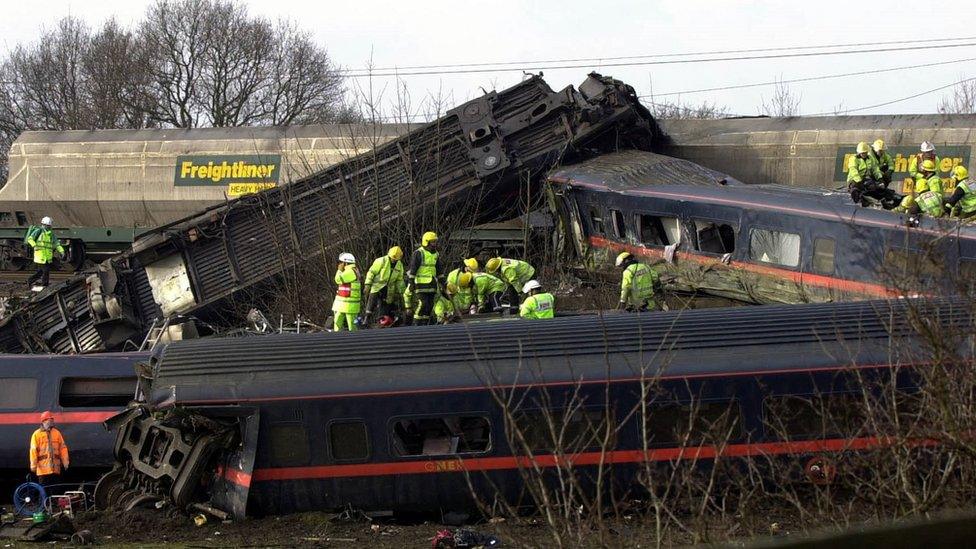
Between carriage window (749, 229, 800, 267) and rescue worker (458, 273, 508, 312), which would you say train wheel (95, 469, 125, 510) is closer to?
rescue worker (458, 273, 508, 312)

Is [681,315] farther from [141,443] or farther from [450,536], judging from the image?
[141,443]

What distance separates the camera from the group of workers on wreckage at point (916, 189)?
1578 centimetres

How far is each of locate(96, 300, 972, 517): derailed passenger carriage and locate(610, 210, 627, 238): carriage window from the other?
697 centimetres

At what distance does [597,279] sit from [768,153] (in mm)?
6533

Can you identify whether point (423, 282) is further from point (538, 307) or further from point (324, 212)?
point (324, 212)

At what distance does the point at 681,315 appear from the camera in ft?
39.4

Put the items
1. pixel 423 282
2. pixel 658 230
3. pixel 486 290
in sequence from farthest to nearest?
1. pixel 658 230
2. pixel 486 290
3. pixel 423 282

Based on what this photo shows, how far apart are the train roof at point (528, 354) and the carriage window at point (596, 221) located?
7488 mm

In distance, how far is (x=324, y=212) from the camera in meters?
20.9

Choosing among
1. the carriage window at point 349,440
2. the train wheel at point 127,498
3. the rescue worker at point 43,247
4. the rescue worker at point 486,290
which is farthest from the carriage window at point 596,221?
the rescue worker at point 43,247

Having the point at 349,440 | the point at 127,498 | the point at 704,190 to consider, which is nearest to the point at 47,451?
the point at 127,498

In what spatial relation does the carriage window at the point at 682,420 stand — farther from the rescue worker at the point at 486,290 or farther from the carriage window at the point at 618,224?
the carriage window at the point at 618,224

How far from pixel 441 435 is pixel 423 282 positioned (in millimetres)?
5875

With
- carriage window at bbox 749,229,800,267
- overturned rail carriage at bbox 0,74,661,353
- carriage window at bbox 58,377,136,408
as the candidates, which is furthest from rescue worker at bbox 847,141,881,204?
carriage window at bbox 58,377,136,408
